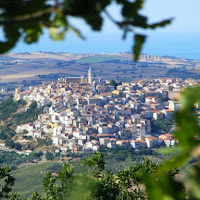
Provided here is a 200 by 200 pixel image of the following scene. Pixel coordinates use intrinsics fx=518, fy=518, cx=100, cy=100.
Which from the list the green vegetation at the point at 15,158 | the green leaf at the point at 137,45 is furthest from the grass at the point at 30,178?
the green leaf at the point at 137,45

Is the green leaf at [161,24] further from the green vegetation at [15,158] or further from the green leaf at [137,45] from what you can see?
the green vegetation at [15,158]

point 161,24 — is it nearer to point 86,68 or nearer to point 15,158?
point 15,158

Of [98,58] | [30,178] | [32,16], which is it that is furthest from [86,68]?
[32,16]

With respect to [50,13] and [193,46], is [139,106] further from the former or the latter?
[193,46]

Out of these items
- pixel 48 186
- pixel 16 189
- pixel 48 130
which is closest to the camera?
pixel 48 186

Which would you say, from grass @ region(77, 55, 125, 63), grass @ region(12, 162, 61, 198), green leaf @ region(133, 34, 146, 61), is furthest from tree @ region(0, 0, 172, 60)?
grass @ region(77, 55, 125, 63)

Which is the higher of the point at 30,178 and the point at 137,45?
the point at 137,45

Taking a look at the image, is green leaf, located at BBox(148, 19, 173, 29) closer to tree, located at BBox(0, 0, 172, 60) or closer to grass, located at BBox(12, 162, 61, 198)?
tree, located at BBox(0, 0, 172, 60)

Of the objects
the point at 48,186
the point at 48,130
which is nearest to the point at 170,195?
the point at 48,186
